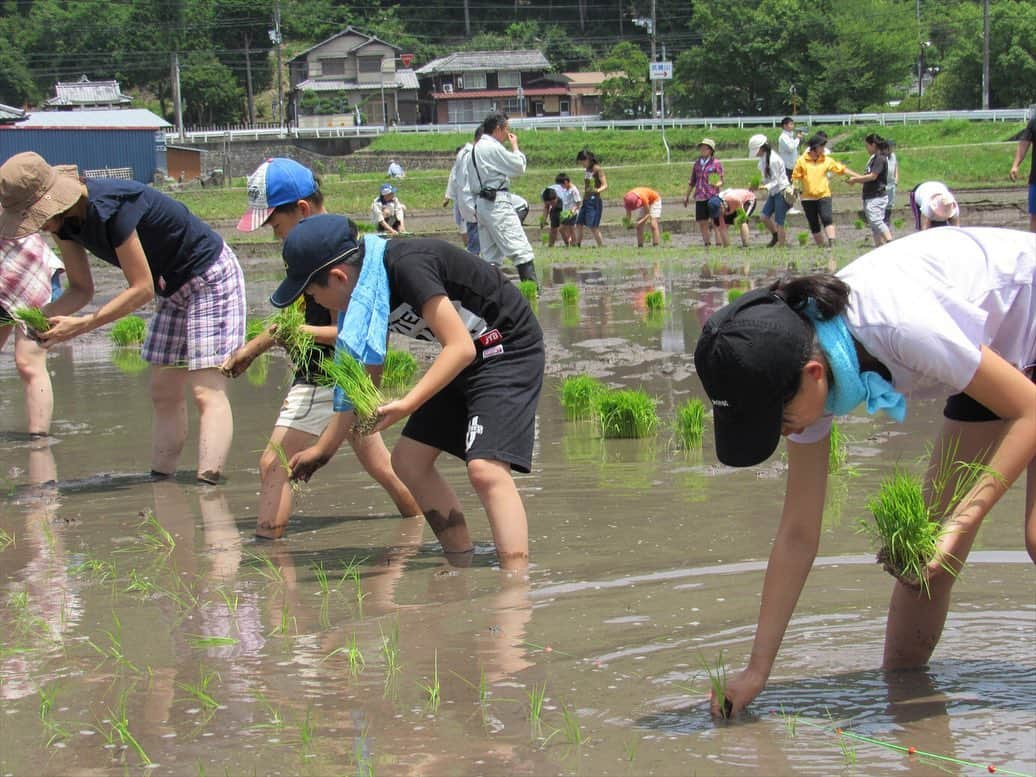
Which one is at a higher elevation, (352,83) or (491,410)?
(352,83)

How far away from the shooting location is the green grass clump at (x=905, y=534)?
2902 millimetres

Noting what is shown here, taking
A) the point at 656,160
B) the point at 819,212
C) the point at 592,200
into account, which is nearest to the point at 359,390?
the point at 819,212

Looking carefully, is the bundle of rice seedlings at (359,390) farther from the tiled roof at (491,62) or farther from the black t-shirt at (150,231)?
the tiled roof at (491,62)

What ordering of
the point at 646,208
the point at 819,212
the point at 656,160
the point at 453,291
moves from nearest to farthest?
1. the point at 453,291
2. the point at 819,212
3. the point at 646,208
4. the point at 656,160

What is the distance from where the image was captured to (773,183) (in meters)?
17.2

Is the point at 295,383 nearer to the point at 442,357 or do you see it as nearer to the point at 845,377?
the point at 442,357

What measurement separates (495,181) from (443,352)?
23.2ft

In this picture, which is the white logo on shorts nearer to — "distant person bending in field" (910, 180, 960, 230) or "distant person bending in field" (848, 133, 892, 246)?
"distant person bending in field" (910, 180, 960, 230)

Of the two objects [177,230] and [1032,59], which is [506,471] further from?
[1032,59]

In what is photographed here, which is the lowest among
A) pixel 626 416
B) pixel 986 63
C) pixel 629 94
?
pixel 626 416

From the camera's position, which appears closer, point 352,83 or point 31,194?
point 31,194

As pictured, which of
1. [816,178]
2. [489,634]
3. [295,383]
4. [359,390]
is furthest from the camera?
[816,178]

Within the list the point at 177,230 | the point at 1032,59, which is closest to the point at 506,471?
the point at 177,230

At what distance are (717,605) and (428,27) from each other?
3958 inches
